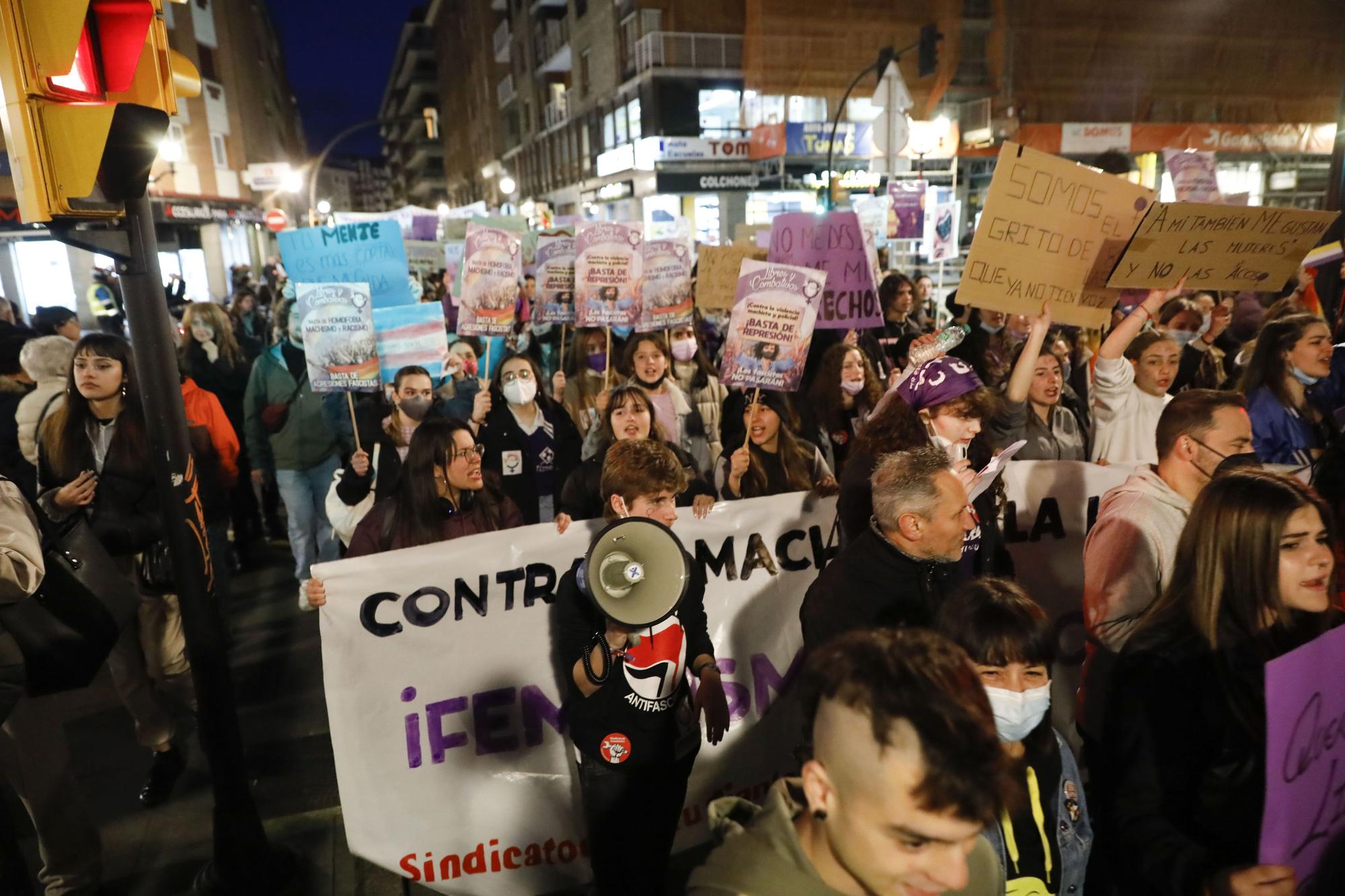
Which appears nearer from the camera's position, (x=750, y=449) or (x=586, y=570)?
(x=586, y=570)

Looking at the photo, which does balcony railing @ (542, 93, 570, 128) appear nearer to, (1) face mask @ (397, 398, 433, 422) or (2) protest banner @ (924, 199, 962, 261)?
(2) protest banner @ (924, 199, 962, 261)

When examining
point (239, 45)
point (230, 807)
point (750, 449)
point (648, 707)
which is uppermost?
point (239, 45)

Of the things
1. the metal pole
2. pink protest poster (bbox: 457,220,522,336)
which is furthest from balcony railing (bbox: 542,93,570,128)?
the metal pole

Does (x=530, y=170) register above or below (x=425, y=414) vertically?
above

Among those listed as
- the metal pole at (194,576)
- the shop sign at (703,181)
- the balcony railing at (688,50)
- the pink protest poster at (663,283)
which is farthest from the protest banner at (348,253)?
the balcony railing at (688,50)

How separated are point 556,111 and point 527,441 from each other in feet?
133

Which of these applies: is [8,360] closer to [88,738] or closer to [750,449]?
[88,738]

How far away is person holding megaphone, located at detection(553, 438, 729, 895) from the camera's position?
2484 mm

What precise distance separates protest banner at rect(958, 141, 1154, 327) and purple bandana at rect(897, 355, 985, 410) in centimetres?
48

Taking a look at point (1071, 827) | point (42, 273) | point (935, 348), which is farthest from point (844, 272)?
point (42, 273)

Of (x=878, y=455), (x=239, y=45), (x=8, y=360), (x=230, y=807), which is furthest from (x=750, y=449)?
(x=239, y=45)

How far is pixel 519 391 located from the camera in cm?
543

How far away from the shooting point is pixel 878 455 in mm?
3326

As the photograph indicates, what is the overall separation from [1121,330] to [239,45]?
5060cm
